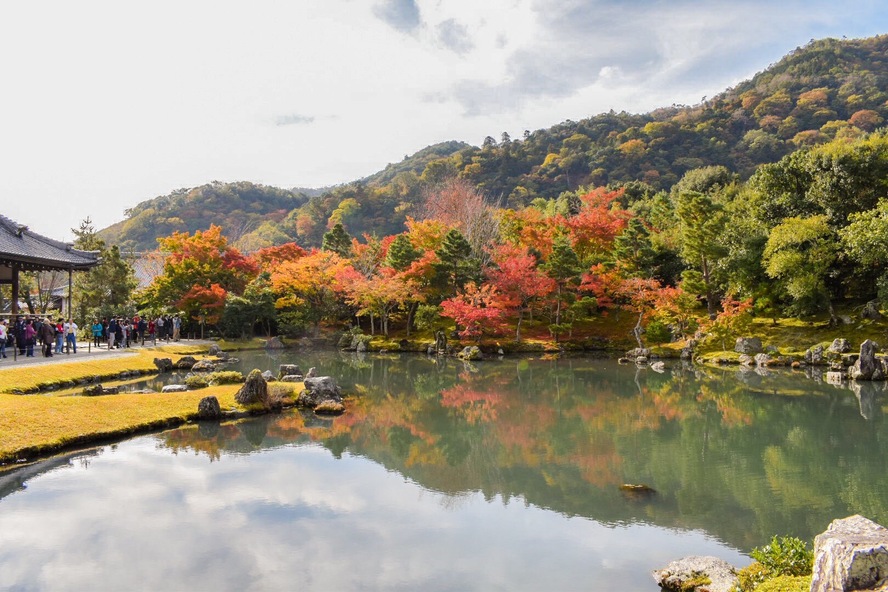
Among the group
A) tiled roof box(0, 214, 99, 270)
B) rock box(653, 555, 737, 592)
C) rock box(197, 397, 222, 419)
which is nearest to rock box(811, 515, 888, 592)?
rock box(653, 555, 737, 592)

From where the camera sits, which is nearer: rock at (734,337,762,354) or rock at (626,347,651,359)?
rock at (734,337,762,354)

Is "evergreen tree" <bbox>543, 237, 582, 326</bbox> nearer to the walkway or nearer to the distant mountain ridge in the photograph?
the walkway

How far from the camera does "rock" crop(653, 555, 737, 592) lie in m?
6.18

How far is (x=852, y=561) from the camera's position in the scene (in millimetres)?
4223

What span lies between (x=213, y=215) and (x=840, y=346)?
73156 mm

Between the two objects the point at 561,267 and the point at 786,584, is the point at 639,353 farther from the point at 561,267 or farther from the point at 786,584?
the point at 786,584

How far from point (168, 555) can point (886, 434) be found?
1473cm

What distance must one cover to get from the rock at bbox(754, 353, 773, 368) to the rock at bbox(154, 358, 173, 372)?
23992mm

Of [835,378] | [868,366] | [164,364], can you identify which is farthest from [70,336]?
[868,366]

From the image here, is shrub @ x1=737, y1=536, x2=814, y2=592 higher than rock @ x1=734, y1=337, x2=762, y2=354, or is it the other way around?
rock @ x1=734, y1=337, x2=762, y2=354

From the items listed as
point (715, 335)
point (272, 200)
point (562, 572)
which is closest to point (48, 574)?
point (562, 572)

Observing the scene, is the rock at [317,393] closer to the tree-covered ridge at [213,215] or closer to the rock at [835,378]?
the rock at [835,378]

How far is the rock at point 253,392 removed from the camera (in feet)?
51.1

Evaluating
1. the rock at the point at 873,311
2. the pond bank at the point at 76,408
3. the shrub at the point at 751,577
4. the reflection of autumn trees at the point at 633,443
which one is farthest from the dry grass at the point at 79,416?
the rock at the point at 873,311
